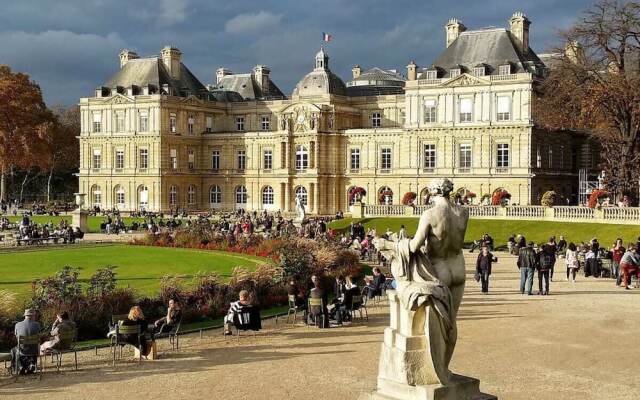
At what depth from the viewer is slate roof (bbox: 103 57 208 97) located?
7650 cm

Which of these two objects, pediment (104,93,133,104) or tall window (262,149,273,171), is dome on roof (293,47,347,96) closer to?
tall window (262,149,273,171)

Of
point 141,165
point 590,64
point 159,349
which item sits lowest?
point 159,349

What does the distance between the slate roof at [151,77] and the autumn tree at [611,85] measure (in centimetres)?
3889

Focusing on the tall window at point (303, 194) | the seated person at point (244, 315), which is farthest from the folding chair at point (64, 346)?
the tall window at point (303, 194)

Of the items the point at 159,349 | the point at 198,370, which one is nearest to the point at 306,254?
the point at 159,349

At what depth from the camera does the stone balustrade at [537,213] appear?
43625 mm

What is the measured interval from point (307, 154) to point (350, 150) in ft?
12.3

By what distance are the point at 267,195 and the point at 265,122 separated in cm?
862

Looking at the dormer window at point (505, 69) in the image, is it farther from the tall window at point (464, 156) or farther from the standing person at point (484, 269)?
the standing person at point (484, 269)

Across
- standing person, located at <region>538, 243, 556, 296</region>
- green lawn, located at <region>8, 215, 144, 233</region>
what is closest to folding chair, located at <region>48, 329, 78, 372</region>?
standing person, located at <region>538, 243, 556, 296</region>

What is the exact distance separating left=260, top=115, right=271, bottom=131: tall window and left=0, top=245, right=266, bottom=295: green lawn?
1554 inches

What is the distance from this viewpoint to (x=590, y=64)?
47.9 m

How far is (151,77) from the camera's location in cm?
7650

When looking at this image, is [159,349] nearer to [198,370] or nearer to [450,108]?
[198,370]
